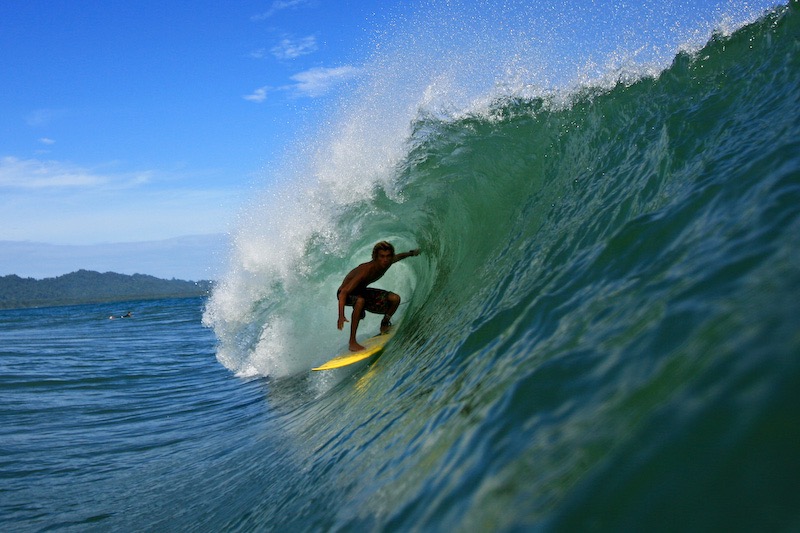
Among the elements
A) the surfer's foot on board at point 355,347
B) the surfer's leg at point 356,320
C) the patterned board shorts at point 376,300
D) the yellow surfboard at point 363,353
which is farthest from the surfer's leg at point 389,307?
the surfer's foot on board at point 355,347

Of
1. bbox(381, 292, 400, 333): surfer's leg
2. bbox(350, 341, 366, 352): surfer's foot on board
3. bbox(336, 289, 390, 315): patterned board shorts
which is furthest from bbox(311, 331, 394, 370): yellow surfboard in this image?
bbox(336, 289, 390, 315): patterned board shorts

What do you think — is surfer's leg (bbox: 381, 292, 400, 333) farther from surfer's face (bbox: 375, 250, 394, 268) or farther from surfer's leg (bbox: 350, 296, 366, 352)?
surfer's face (bbox: 375, 250, 394, 268)

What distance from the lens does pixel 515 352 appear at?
11.1 ft

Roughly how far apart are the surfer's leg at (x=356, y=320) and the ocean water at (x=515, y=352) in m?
0.46

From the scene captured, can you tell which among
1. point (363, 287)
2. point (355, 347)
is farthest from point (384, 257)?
point (355, 347)

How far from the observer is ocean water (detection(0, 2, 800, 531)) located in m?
1.82

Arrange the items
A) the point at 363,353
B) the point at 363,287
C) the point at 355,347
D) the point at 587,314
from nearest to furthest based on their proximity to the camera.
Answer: the point at 587,314 < the point at 363,353 < the point at 355,347 < the point at 363,287

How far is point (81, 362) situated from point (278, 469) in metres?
12.4

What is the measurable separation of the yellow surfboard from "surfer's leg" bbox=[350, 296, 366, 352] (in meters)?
0.08

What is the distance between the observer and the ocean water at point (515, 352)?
1822 millimetres

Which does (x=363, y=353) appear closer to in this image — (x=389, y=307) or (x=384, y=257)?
(x=389, y=307)

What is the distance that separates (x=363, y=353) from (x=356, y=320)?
1.60 ft

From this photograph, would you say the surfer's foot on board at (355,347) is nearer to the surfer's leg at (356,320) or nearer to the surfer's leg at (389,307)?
the surfer's leg at (356,320)

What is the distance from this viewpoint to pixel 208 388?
427 inches
